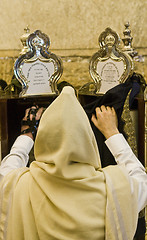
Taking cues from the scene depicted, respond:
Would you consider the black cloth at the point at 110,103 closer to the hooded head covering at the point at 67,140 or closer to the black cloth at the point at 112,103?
the black cloth at the point at 112,103

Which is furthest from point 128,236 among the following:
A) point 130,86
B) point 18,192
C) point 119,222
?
point 130,86

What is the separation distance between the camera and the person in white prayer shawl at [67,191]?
904 mm

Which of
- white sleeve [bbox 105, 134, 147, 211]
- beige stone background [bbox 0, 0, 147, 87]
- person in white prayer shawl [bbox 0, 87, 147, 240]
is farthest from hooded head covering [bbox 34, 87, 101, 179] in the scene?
beige stone background [bbox 0, 0, 147, 87]

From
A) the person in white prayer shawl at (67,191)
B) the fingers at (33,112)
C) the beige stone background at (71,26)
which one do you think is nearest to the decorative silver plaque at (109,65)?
the fingers at (33,112)

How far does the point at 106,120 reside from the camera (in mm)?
1340

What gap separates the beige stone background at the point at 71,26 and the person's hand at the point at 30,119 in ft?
2.36

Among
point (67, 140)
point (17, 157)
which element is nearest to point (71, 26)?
point (17, 157)

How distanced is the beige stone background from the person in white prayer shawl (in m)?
1.16

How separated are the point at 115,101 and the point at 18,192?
60 centimetres

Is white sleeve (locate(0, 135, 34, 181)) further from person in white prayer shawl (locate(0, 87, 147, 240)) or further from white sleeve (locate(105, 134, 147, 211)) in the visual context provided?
white sleeve (locate(105, 134, 147, 211))

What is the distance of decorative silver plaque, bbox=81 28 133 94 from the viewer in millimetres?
1497

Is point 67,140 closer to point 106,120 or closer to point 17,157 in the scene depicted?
point 17,157

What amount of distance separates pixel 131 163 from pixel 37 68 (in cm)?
64

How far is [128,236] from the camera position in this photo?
96 cm
